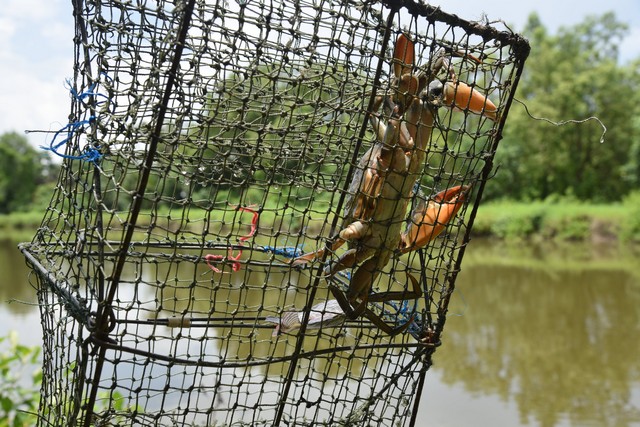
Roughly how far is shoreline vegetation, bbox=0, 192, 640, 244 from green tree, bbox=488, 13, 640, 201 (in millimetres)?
3128

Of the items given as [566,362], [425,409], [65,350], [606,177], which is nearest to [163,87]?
[65,350]

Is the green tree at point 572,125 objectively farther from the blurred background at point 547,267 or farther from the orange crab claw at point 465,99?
the orange crab claw at point 465,99

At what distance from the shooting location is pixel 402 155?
1.43 m

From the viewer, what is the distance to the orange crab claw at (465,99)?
1.47 meters

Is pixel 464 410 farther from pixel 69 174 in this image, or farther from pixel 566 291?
pixel 566 291

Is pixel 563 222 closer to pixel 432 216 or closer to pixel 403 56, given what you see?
pixel 432 216

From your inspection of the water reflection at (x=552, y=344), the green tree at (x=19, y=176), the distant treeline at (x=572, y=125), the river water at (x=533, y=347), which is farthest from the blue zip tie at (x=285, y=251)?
the green tree at (x=19, y=176)

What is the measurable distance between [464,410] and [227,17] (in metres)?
4.00

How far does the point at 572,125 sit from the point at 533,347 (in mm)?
16596

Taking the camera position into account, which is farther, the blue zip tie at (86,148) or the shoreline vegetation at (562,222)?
the shoreline vegetation at (562,222)

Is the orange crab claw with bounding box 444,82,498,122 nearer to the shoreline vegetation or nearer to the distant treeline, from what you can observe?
the shoreline vegetation

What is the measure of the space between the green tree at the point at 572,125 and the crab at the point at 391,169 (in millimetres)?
18486

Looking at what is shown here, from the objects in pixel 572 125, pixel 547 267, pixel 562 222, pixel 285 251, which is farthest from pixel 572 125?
pixel 285 251

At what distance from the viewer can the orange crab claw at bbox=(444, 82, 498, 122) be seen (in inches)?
57.8
